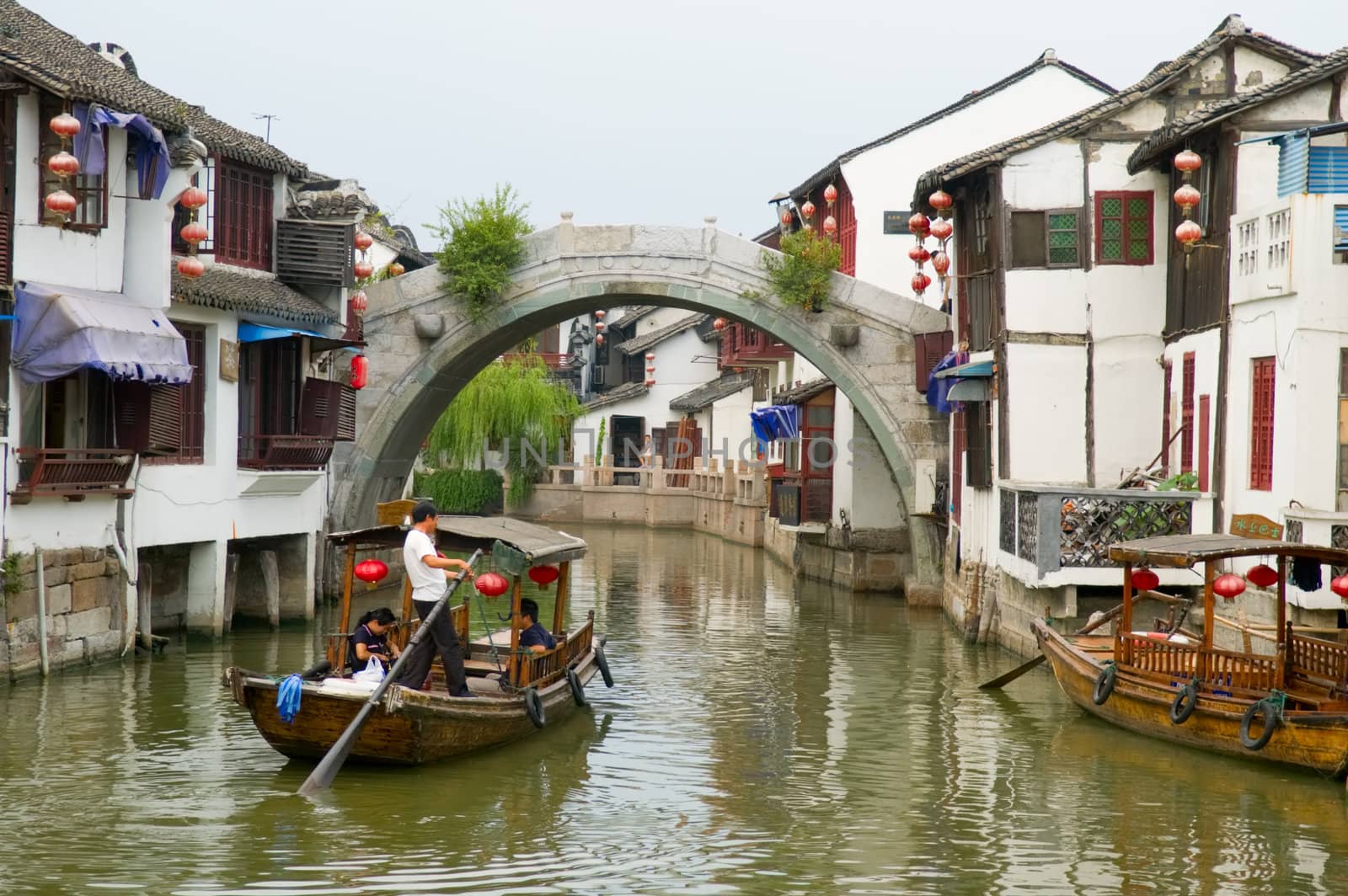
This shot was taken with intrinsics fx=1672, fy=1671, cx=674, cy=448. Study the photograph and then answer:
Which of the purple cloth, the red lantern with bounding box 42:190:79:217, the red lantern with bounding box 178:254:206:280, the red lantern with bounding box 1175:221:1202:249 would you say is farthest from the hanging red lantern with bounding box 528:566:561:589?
the red lantern with bounding box 1175:221:1202:249

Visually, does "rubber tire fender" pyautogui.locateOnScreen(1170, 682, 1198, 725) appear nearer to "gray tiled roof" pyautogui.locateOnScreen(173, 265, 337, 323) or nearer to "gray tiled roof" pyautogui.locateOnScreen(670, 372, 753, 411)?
"gray tiled roof" pyautogui.locateOnScreen(173, 265, 337, 323)

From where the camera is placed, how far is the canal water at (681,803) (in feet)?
33.1

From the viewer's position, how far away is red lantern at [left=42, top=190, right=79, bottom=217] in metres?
15.5

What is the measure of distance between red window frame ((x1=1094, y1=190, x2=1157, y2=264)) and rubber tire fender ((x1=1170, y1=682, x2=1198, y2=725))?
25.1 feet

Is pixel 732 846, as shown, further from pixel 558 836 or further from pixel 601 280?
pixel 601 280

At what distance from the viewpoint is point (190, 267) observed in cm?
1839

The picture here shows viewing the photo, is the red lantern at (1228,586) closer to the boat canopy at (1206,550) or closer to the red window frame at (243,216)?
the boat canopy at (1206,550)

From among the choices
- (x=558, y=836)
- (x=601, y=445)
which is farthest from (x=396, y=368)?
(x=601, y=445)

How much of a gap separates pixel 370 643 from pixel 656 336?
128 ft

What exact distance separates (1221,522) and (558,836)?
27.8 feet

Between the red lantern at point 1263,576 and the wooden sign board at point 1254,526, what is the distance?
13.9 inches

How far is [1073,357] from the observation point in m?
20.1

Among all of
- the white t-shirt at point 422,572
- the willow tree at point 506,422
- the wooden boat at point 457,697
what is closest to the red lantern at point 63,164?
the wooden boat at point 457,697

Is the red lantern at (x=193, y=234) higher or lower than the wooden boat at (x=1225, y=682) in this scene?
higher
